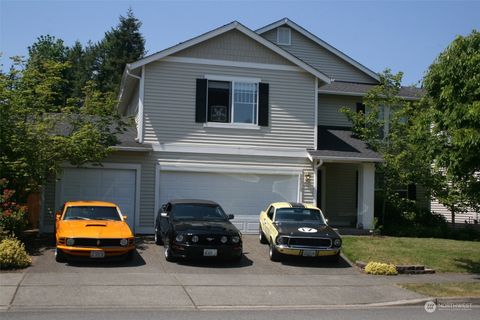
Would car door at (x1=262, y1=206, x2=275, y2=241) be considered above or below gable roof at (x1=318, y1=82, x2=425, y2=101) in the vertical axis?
below

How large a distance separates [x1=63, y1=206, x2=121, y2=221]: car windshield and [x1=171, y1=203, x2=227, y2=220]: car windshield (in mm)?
1576

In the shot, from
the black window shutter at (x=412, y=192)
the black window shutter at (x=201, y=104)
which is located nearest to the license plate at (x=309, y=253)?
the black window shutter at (x=201, y=104)

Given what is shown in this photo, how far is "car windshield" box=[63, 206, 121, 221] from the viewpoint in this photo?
46.3ft

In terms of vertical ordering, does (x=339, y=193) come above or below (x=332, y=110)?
below

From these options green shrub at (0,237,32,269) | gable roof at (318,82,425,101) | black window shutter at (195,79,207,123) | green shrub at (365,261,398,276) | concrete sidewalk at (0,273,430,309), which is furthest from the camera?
gable roof at (318,82,425,101)

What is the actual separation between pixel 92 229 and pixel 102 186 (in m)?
5.43

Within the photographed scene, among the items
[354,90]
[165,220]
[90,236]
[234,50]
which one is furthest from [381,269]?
[354,90]

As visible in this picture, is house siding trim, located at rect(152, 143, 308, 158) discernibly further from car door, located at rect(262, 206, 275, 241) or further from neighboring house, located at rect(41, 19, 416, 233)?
car door, located at rect(262, 206, 275, 241)

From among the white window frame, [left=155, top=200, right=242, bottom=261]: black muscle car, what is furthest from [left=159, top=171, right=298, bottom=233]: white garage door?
[left=155, top=200, right=242, bottom=261]: black muscle car

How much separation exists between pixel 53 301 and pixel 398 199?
15.2 meters

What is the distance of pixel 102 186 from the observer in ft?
60.5

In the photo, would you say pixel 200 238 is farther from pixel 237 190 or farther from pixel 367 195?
pixel 367 195

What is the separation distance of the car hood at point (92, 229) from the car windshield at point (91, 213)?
1.17 feet

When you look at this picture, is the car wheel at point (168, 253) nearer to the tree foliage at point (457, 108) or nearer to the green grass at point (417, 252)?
the green grass at point (417, 252)
